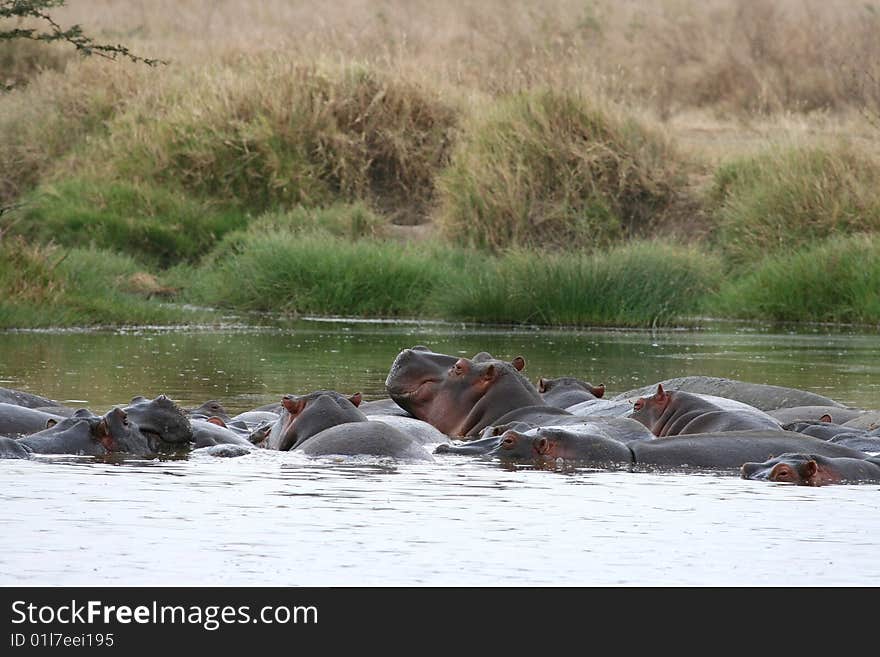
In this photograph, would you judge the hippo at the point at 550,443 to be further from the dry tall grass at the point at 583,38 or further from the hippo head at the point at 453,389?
the dry tall grass at the point at 583,38

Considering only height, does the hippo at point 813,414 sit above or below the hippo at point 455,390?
below

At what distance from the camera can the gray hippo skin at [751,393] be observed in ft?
34.4

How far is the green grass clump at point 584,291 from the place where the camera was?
61.9 ft

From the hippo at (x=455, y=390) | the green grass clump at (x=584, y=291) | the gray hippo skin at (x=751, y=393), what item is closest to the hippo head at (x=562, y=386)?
the gray hippo skin at (x=751, y=393)

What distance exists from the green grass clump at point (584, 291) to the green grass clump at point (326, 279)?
997 mm

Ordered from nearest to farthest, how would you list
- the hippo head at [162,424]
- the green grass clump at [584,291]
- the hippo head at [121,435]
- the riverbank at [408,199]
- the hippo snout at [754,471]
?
1. the hippo snout at [754,471]
2. the hippo head at [121,435]
3. the hippo head at [162,424]
4. the green grass clump at [584,291]
5. the riverbank at [408,199]

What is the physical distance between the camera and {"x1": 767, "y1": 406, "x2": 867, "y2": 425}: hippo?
9750 mm

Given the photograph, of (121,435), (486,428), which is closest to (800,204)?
(486,428)

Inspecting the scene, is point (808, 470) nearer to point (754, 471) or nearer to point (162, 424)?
point (754, 471)

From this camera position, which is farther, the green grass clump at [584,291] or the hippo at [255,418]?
the green grass clump at [584,291]

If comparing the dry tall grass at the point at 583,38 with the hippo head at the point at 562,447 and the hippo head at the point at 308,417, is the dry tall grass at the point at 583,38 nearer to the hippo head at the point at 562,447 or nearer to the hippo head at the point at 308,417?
the hippo head at the point at 308,417

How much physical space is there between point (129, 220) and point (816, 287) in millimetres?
8660

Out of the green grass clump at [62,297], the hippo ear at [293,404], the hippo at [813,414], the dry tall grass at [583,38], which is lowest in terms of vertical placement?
the hippo at [813,414]

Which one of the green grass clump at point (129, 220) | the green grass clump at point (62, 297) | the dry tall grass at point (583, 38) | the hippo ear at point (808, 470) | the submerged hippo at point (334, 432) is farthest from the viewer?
the dry tall grass at point (583, 38)
